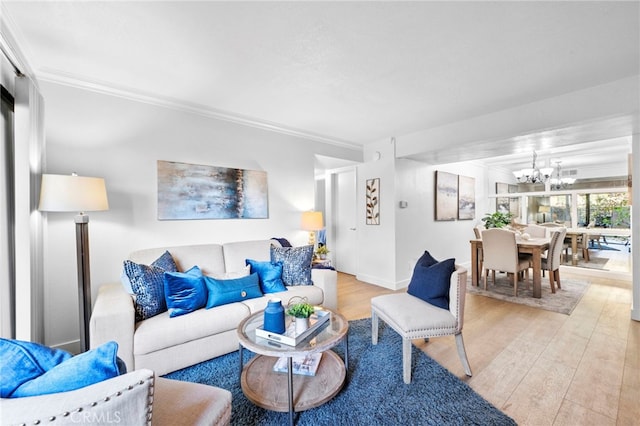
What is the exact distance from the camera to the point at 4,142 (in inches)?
77.1

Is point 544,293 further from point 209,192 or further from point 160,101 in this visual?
point 160,101

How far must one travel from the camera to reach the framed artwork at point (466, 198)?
18.5 feet

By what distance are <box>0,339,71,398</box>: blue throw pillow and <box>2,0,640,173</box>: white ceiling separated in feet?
5.93

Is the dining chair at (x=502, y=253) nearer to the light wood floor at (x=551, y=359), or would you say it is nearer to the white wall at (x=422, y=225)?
the light wood floor at (x=551, y=359)

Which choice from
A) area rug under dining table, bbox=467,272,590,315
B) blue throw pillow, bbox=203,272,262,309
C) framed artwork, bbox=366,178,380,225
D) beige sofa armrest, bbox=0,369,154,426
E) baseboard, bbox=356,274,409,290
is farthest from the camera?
framed artwork, bbox=366,178,380,225

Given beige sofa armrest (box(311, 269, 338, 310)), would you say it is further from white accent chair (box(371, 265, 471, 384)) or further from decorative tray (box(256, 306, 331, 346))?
decorative tray (box(256, 306, 331, 346))

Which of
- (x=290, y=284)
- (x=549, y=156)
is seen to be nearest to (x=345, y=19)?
(x=290, y=284)

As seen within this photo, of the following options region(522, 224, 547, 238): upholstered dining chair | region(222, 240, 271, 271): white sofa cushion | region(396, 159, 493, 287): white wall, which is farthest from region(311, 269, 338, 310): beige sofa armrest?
region(522, 224, 547, 238): upholstered dining chair

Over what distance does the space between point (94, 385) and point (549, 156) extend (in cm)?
738

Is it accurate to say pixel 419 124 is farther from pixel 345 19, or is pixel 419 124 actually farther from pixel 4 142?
pixel 4 142

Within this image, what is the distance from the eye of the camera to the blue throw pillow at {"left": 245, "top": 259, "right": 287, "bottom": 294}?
8.95ft

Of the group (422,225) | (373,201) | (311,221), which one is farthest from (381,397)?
(422,225)

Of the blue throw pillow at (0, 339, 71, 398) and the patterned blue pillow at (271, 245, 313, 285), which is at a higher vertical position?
the blue throw pillow at (0, 339, 71, 398)

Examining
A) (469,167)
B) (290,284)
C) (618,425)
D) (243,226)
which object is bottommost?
(618,425)
